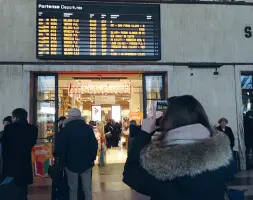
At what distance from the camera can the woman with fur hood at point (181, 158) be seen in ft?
6.10

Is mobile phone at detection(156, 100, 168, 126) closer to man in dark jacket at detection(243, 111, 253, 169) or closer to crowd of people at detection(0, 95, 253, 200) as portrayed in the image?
crowd of people at detection(0, 95, 253, 200)

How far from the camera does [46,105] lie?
898 cm

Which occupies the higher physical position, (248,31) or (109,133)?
(248,31)

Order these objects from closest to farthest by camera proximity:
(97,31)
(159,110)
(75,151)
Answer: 1. (159,110)
2. (75,151)
3. (97,31)

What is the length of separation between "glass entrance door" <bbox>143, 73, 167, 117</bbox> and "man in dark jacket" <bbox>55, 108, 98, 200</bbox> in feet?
14.4

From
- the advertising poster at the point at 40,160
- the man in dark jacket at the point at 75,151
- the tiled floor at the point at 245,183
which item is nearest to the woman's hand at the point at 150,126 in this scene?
the man in dark jacket at the point at 75,151

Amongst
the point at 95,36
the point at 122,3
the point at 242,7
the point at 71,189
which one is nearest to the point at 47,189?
the point at 71,189

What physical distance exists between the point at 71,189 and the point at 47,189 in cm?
262

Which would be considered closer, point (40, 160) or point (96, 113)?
point (40, 160)

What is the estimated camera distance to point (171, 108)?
199 centimetres

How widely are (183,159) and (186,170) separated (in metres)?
0.06

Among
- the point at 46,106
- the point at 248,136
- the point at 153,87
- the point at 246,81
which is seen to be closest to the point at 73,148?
the point at 46,106

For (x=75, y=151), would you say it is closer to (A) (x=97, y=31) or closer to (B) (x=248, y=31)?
(A) (x=97, y=31)

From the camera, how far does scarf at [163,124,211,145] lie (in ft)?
6.30
